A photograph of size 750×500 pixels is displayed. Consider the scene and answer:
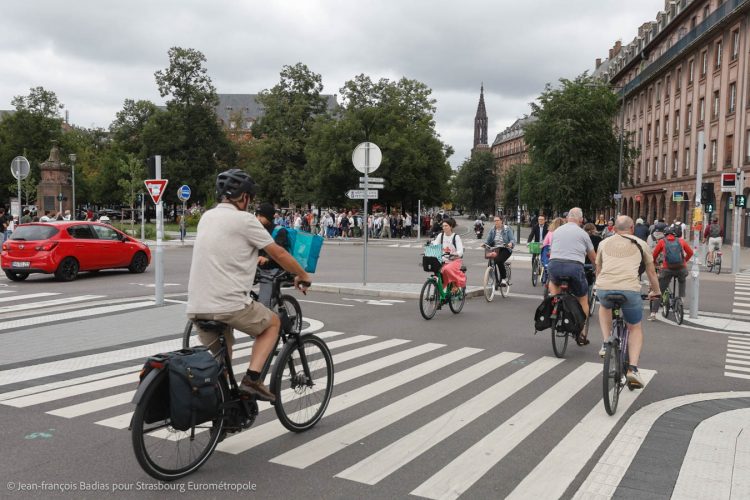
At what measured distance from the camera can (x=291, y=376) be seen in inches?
199

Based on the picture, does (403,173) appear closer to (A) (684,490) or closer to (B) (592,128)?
(B) (592,128)

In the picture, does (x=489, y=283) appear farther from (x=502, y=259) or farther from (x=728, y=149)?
(x=728, y=149)

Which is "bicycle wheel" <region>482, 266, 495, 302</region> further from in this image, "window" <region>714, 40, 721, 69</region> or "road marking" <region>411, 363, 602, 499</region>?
"window" <region>714, 40, 721, 69</region>

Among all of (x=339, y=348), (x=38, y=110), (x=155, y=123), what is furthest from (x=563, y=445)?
(x=38, y=110)

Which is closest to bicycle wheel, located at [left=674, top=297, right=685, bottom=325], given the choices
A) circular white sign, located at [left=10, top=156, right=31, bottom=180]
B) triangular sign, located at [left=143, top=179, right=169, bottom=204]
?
triangular sign, located at [left=143, top=179, right=169, bottom=204]

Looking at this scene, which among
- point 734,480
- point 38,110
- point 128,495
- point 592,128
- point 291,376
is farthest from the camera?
point 38,110

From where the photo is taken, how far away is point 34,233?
16.7m

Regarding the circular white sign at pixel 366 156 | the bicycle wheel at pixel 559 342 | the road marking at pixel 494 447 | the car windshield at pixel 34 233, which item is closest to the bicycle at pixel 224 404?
the road marking at pixel 494 447

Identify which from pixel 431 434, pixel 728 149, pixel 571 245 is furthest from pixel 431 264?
pixel 728 149

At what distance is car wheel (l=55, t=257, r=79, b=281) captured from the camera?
16.7 m

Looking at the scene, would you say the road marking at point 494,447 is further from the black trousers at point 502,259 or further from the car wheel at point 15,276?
the car wheel at point 15,276

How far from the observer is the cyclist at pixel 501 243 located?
47.7 feet

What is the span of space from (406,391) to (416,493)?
96.8 inches

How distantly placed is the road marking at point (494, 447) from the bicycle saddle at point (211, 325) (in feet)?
5.17
